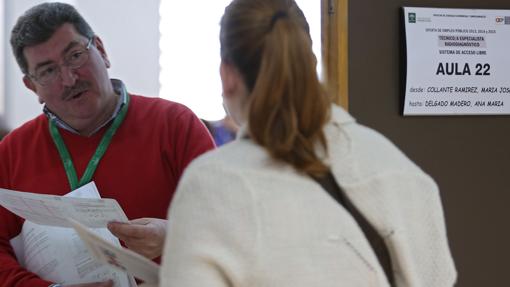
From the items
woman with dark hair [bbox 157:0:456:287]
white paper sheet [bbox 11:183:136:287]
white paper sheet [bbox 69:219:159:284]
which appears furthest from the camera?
white paper sheet [bbox 11:183:136:287]

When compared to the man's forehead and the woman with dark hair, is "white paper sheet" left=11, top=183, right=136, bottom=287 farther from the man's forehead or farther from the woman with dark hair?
the woman with dark hair

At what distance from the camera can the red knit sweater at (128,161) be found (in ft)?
5.34

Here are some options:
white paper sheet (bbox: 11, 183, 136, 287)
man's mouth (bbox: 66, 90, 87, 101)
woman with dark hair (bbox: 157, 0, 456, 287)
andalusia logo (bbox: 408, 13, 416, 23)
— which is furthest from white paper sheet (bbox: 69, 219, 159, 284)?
andalusia logo (bbox: 408, 13, 416, 23)

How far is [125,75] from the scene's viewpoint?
3684mm

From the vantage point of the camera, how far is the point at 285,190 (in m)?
0.85

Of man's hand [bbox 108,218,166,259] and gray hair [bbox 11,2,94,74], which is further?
gray hair [bbox 11,2,94,74]

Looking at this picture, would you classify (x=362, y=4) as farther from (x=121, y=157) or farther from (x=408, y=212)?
(x=408, y=212)

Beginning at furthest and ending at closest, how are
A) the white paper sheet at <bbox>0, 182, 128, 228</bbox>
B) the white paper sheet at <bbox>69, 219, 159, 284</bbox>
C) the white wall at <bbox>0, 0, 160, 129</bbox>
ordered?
the white wall at <bbox>0, 0, 160, 129</bbox> → the white paper sheet at <bbox>0, 182, 128, 228</bbox> → the white paper sheet at <bbox>69, 219, 159, 284</bbox>

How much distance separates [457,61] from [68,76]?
4.95 feet

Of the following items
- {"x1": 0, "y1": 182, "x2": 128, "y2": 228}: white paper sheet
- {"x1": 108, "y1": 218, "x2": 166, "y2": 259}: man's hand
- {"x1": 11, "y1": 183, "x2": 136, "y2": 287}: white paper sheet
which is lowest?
{"x1": 11, "y1": 183, "x2": 136, "y2": 287}: white paper sheet

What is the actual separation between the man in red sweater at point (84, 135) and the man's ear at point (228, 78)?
71 cm

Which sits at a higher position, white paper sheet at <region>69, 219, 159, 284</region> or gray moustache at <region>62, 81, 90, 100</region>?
gray moustache at <region>62, 81, 90, 100</region>

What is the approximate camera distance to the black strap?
2.98 ft

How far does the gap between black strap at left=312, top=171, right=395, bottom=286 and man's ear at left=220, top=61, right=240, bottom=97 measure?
0.60 feet
